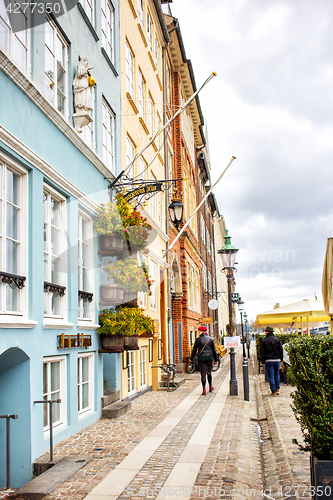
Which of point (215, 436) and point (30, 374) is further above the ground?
point (30, 374)

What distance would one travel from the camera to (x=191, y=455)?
6363 mm

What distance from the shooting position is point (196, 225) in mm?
31047

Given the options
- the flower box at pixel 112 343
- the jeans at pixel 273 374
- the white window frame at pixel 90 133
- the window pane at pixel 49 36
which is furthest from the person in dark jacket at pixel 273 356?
the window pane at pixel 49 36

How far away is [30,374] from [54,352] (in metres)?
0.98

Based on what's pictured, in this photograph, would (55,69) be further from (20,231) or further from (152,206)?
(152,206)

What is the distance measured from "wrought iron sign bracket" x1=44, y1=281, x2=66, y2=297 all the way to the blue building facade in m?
0.04

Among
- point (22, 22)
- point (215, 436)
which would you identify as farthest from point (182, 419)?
point (22, 22)

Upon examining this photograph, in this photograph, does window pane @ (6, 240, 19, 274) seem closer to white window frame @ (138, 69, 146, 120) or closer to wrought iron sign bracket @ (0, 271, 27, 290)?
wrought iron sign bracket @ (0, 271, 27, 290)

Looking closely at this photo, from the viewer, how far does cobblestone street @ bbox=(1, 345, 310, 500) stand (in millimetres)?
5039

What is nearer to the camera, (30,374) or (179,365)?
(30,374)

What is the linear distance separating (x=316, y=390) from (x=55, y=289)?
463cm

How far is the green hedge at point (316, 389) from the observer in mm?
4309

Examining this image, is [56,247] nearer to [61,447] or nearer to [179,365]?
[61,447]

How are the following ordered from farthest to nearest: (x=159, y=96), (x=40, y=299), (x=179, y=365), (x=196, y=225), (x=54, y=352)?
1. (x=196, y=225)
2. (x=179, y=365)
3. (x=159, y=96)
4. (x=54, y=352)
5. (x=40, y=299)
